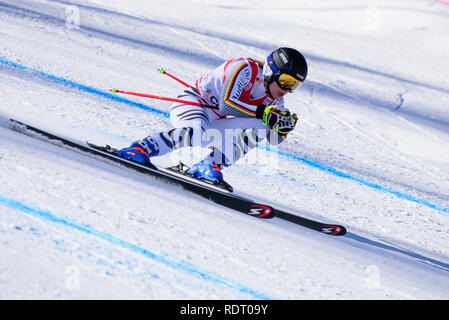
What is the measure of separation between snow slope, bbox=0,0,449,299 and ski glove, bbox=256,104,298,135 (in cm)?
69

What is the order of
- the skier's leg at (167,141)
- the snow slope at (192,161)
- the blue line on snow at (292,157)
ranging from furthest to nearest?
the blue line on snow at (292,157), the skier's leg at (167,141), the snow slope at (192,161)

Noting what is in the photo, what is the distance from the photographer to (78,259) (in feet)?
9.18

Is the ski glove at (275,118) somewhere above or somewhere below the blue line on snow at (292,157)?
below

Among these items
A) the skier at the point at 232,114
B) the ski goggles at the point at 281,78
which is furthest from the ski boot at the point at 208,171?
the ski goggles at the point at 281,78

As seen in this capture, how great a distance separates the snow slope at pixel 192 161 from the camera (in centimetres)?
295

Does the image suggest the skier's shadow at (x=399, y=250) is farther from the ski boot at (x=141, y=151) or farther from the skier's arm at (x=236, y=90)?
the ski boot at (x=141, y=151)

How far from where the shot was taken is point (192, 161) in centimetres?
554

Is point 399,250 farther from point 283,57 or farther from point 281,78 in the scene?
point 283,57

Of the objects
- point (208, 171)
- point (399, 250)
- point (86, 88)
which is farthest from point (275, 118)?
point (86, 88)

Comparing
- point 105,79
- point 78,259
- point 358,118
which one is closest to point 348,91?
point 358,118

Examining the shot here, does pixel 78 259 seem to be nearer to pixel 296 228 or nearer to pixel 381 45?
pixel 296 228

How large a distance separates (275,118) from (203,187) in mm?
695

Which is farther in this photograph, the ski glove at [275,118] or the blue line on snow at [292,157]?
the blue line on snow at [292,157]

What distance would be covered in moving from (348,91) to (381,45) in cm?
439
